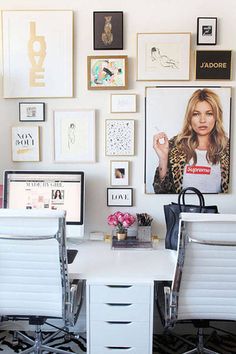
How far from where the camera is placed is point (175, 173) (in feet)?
7.69

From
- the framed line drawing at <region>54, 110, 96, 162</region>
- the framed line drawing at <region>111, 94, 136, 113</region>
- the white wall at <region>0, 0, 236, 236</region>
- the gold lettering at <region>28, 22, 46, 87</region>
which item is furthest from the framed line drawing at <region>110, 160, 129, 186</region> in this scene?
the gold lettering at <region>28, 22, 46, 87</region>

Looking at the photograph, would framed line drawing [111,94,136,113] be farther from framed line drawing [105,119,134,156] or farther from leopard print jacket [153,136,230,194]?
leopard print jacket [153,136,230,194]

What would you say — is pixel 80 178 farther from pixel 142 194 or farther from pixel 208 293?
pixel 208 293

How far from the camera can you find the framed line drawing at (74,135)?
2344 millimetres

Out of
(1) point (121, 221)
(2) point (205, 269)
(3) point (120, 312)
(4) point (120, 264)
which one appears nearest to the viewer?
(2) point (205, 269)

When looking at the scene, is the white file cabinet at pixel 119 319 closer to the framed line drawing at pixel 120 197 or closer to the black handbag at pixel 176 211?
the black handbag at pixel 176 211

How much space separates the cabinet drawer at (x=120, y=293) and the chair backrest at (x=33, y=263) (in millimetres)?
153

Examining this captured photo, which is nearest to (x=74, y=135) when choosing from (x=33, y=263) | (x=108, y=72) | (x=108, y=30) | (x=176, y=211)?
(x=108, y=72)

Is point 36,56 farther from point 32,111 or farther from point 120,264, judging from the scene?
point 120,264

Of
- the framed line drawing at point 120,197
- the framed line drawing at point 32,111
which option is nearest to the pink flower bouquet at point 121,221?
the framed line drawing at point 120,197

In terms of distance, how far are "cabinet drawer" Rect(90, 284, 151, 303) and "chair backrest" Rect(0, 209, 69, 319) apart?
153 millimetres

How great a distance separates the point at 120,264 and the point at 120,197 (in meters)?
0.60

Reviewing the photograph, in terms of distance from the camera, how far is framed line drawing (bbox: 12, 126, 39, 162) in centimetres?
237

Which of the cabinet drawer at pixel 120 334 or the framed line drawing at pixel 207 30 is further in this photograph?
the framed line drawing at pixel 207 30
